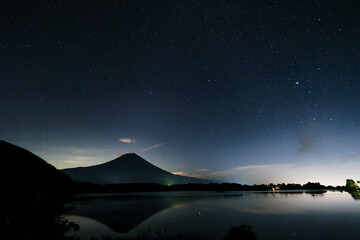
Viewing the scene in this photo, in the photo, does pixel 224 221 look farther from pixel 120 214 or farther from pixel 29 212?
pixel 29 212

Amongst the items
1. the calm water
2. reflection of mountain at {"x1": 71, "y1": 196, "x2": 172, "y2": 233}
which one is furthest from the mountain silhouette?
reflection of mountain at {"x1": 71, "y1": 196, "x2": 172, "y2": 233}

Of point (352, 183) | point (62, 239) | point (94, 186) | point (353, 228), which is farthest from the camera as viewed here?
point (352, 183)

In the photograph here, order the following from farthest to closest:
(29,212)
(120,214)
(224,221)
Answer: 1. (120,214)
2. (224,221)
3. (29,212)

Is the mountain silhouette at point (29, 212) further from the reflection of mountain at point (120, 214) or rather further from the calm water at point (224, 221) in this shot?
the reflection of mountain at point (120, 214)

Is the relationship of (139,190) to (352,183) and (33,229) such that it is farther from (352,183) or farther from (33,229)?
(33,229)

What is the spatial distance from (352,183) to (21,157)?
213927 millimetres

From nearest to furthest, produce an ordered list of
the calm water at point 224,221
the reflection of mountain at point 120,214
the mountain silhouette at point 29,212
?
the mountain silhouette at point 29,212 < the calm water at point 224,221 < the reflection of mountain at point 120,214

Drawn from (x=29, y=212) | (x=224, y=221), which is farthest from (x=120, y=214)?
(x=29, y=212)

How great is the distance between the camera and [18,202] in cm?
680

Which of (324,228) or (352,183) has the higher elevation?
(352,183)

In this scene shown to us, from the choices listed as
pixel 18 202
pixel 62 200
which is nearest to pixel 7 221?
pixel 18 202

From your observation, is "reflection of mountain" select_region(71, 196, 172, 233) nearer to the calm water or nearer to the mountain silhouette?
the calm water

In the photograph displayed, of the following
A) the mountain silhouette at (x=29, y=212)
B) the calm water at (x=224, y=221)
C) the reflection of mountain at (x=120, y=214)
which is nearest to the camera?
the mountain silhouette at (x=29, y=212)

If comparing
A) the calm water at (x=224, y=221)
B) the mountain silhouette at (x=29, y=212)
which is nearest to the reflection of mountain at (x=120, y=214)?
the calm water at (x=224, y=221)
